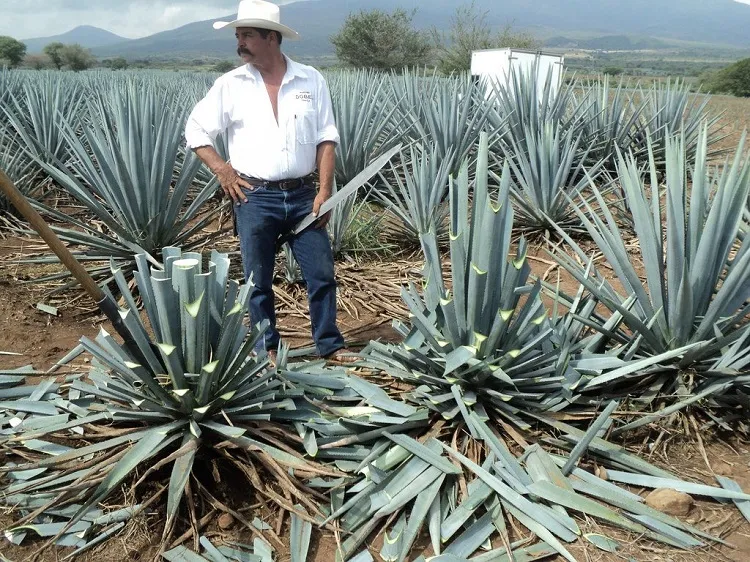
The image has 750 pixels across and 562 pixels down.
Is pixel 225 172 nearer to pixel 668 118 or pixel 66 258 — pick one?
pixel 66 258

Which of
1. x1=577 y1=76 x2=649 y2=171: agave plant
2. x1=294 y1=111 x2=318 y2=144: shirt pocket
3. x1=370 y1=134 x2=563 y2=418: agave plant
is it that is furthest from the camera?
x1=577 y1=76 x2=649 y2=171: agave plant

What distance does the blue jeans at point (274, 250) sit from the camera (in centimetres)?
252

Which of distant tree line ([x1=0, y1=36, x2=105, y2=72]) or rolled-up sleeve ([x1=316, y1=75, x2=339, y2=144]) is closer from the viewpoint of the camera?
rolled-up sleeve ([x1=316, y1=75, x2=339, y2=144])

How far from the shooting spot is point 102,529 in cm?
171

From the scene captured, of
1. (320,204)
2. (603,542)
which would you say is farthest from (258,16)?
(603,542)

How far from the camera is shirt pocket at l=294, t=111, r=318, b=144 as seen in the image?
2.48 m

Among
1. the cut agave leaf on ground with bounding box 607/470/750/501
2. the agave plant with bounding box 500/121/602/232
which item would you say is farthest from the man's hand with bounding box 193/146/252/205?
the agave plant with bounding box 500/121/602/232

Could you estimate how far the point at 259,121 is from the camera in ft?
8.05

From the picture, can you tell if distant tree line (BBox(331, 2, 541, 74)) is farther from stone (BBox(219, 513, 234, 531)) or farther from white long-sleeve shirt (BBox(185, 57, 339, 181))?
stone (BBox(219, 513, 234, 531))

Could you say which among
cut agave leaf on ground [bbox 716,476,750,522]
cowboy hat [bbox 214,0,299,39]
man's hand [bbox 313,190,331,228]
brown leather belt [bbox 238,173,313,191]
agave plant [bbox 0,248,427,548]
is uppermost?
cowboy hat [bbox 214,0,299,39]

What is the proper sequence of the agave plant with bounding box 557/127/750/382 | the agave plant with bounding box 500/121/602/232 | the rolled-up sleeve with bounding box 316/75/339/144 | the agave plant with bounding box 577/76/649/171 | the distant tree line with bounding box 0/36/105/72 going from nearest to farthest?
the agave plant with bounding box 557/127/750/382 < the rolled-up sleeve with bounding box 316/75/339/144 < the agave plant with bounding box 500/121/602/232 < the agave plant with bounding box 577/76/649/171 < the distant tree line with bounding box 0/36/105/72

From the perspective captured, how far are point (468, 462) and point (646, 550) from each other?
1.62ft

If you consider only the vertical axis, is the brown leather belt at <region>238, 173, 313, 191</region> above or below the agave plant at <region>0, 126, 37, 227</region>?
above

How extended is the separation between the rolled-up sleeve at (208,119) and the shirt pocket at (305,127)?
278 mm
